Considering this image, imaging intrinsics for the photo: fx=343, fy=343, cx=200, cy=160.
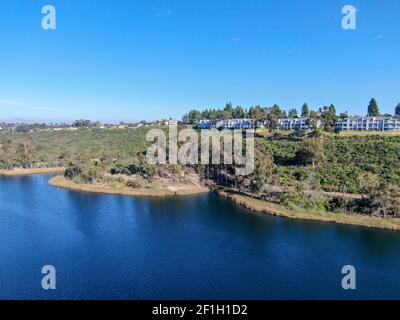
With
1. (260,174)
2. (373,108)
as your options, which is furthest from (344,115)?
(260,174)

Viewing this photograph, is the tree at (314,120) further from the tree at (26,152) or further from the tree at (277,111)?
the tree at (26,152)

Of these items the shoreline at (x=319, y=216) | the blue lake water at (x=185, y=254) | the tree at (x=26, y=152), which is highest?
the tree at (x=26, y=152)

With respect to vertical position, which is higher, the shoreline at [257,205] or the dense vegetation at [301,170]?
the dense vegetation at [301,170]

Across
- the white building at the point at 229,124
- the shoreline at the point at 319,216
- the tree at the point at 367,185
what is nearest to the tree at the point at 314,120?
the white building at the point at 229,124

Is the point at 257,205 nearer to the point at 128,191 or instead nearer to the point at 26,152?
the point at 128,191

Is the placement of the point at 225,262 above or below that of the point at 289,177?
below
